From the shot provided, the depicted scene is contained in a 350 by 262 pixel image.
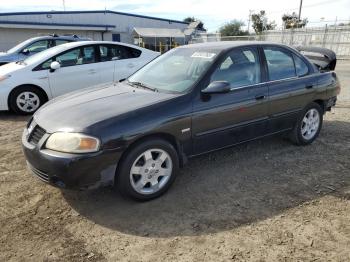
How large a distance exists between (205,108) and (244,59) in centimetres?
101

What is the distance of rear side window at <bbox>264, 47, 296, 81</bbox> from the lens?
4625 millimetres

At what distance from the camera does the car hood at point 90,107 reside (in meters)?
3.33

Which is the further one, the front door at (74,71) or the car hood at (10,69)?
the front door at (74,71)

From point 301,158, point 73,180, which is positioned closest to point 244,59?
point 301,158

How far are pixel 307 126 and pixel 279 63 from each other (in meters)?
1.13

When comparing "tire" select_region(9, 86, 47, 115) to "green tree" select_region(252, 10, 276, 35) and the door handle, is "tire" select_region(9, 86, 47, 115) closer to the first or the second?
the door handle

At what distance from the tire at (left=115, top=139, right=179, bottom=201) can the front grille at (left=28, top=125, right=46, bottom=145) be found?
0.87 meters

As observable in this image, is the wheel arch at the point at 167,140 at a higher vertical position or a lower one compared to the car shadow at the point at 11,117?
higher

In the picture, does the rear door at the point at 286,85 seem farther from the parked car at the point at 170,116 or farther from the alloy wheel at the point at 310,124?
the alloy wheel at the point at 310,124

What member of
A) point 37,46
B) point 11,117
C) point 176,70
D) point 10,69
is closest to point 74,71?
point 10,69

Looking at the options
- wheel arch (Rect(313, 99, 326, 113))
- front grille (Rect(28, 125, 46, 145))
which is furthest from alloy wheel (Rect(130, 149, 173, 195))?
wheel arch (Rect(313, 99, 326, 113))

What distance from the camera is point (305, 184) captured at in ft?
13.2

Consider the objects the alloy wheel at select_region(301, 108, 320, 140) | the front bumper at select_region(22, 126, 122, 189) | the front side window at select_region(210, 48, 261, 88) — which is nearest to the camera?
the front bumper at select_region(22, 126, 122, 189)

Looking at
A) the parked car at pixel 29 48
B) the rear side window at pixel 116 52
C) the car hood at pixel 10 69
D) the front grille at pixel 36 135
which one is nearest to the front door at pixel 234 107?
the front grille at pixel 36 135
